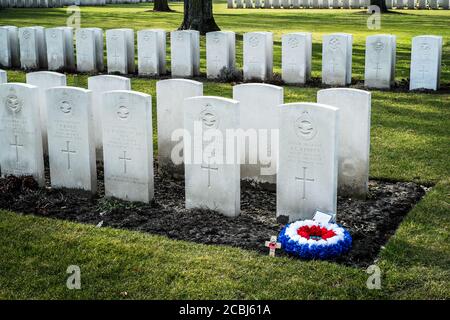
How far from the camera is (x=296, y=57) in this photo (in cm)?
1353

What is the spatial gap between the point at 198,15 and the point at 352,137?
13.8 metres

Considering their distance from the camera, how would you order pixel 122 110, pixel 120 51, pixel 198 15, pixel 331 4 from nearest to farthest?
pixel 122 110, pixel 120 51, pixel 198 15, pixel 331 4

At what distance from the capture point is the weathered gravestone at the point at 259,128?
752 centimetres

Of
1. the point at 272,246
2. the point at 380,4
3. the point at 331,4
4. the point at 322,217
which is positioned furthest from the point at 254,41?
the point at 331,4

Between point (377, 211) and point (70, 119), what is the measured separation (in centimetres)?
318

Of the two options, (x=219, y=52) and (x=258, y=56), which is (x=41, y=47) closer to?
(x=219, y=52)

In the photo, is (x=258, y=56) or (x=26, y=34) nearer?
(x=258, y=56)

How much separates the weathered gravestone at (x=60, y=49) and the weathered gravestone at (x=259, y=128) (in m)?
8.45

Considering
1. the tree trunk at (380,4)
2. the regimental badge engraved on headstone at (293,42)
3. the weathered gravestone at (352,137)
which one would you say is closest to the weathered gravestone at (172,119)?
the weathered gravestone at (352,137)

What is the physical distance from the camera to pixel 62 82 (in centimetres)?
842

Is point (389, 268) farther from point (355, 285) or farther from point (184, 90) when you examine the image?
point (184, 90)

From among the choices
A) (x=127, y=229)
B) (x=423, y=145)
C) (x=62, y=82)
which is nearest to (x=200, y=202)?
(x=127, y=229)

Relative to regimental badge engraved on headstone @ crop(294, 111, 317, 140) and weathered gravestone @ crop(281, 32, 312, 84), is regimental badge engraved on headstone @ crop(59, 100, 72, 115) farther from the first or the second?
weathered gravestone @ crop(281, 32, 312, 84)

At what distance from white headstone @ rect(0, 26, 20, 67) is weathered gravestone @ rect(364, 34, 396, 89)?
7809mm
